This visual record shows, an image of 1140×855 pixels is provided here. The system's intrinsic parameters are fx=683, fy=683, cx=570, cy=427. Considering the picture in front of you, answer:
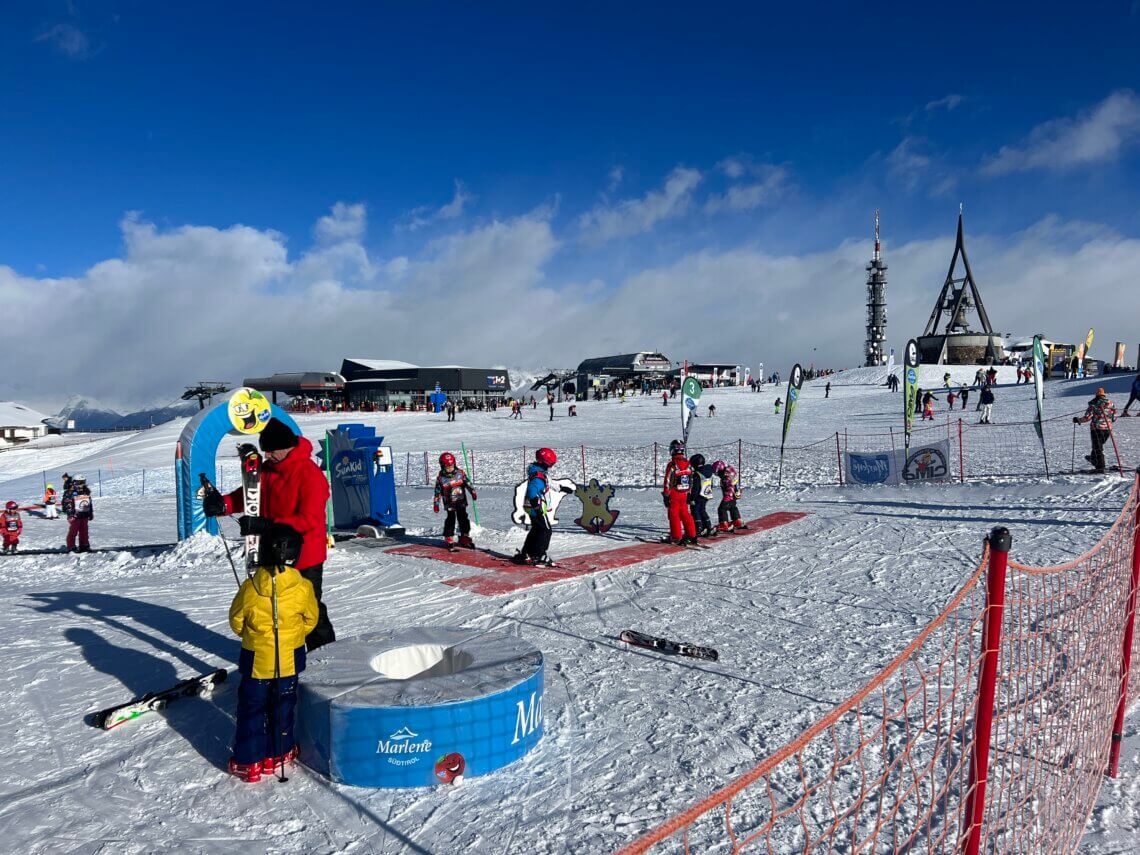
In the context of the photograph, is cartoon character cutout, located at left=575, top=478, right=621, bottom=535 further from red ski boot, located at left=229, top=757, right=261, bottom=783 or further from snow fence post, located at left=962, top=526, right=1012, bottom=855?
snow fence post, located at left=962, top=526, right=1012, bottom=855

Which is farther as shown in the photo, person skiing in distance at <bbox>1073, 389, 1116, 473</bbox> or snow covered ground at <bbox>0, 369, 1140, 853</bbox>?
person skiing in distance at <bbox>1073, 389, 1116, 473</bbox>

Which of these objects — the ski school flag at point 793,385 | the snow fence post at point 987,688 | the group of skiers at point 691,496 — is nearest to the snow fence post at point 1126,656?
the snow fence post at point 987,688

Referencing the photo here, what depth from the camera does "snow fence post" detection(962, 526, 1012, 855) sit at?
2.49 m

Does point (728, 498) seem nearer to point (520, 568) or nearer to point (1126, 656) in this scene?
point (520, 568)

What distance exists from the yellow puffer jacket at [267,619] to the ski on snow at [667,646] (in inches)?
131

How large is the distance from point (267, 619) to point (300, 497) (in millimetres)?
1230

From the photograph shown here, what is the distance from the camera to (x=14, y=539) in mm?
12852

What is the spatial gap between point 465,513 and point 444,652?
19.8 ft

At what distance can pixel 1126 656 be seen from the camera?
4371 mm

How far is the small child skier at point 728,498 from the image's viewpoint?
11922 mm

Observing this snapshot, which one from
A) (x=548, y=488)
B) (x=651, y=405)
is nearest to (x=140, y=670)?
(x=548, y=488)

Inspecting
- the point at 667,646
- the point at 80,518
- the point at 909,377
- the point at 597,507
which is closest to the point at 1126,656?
the point at 667,646

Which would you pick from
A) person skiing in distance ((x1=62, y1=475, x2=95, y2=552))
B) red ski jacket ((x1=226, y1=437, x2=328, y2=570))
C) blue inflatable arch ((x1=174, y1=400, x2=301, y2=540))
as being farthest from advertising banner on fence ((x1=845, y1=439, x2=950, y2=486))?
person skiing in distance ((x1=62, y1=475, x2=95, y2=552))

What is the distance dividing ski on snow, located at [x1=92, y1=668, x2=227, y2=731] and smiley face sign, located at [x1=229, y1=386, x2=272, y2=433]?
6147mm
